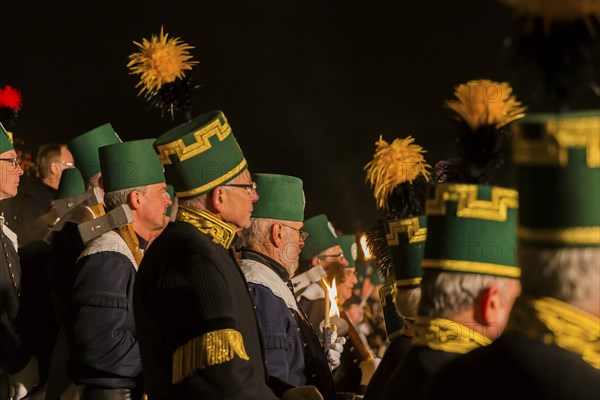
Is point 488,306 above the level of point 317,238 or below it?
above

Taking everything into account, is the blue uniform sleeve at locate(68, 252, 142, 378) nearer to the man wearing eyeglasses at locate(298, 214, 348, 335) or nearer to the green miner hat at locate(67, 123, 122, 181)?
the green miner hat at locate(67, 123, 122, 181)

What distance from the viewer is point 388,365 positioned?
404 centimetres

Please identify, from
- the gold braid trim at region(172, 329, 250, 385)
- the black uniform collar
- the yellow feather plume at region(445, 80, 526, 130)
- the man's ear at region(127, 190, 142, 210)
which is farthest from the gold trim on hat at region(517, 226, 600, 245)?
the man's ear at region(127, 190, 142, 210)

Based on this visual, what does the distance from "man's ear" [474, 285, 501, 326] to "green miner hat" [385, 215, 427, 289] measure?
3.61 feet

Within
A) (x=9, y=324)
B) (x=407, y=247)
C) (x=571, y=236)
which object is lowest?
(x=9, y=324)

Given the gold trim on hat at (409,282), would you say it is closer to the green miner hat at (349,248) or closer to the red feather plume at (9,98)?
the red feather plume at (9,98)

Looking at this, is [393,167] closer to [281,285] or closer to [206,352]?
[281,285]

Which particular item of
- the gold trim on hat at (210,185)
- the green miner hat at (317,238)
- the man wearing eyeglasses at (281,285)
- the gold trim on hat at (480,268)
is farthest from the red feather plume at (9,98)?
the gold trim on hat at (480,268)

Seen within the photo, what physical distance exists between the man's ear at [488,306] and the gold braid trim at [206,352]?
107cm

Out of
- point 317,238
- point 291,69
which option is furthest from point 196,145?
point 291,69

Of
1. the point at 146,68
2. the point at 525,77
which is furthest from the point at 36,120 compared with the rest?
the point at 525,77

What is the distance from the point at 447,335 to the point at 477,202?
374 millimetres

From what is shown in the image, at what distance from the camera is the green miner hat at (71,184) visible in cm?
693

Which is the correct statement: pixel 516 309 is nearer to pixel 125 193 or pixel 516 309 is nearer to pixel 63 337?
pixel 125 193
